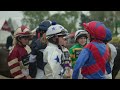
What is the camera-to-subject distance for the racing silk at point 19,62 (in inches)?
193

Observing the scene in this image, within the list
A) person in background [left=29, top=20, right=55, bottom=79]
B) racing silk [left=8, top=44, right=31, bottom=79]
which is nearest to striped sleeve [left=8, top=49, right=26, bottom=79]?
racing silk [left=8, top=44, right=31, bottom=79]

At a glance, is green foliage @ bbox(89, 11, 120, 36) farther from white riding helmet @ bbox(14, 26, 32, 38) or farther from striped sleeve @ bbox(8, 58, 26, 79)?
striped sleeve @ bbox(8, 58, 26, 79)

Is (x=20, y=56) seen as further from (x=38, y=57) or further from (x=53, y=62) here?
(x=53, y=62)

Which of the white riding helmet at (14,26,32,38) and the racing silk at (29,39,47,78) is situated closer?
the racing silk at (29,39,47,78)

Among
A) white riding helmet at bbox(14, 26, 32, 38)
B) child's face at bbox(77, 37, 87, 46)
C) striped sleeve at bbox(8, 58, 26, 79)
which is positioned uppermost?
white riding helmet at bbox(14, 26, 32, 38)

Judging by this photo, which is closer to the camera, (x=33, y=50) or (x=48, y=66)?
(x=48, y=66)

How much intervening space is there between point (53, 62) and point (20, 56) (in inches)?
31.6

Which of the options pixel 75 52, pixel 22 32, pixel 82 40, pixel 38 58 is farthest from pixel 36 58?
pixel 82 40

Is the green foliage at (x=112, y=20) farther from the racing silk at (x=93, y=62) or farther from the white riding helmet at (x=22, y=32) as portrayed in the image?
the racing silk at (x=93, y=62)

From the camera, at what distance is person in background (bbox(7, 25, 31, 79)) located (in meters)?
4.90
